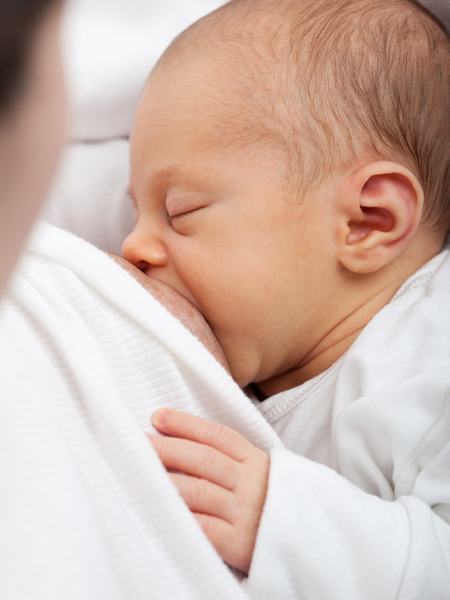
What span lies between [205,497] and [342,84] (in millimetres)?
539

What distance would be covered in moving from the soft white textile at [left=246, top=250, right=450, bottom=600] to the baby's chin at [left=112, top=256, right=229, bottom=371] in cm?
13

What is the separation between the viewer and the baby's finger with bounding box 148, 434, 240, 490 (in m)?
0.82

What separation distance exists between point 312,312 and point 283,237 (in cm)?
10

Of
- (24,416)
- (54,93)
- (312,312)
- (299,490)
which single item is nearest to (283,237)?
(312,312)

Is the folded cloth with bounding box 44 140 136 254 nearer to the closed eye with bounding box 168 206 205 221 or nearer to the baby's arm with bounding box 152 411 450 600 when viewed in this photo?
the closed eye with bounding box 168 206 205 221

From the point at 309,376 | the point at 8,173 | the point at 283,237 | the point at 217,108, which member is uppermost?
the point at 8,173

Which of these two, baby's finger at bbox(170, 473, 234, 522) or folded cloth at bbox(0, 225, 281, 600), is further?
baby's finger at bbox(170, 473, 234, 522)

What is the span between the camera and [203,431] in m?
0.86

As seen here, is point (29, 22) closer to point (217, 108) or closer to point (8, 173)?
point (8, 173)

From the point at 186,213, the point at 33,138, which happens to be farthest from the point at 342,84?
the point at 33,138

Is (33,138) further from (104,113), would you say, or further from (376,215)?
(104,113)

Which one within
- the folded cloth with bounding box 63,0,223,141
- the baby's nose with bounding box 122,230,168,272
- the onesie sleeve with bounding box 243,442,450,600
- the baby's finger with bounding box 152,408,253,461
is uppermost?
the folded cloth with bounding box 63,0,223,141

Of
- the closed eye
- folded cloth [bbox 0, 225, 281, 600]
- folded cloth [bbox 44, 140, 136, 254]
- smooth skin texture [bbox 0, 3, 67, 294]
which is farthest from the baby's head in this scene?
smooth skin texture [bbox 0, 3, 67, 294]

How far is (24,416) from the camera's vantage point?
0.65 m
